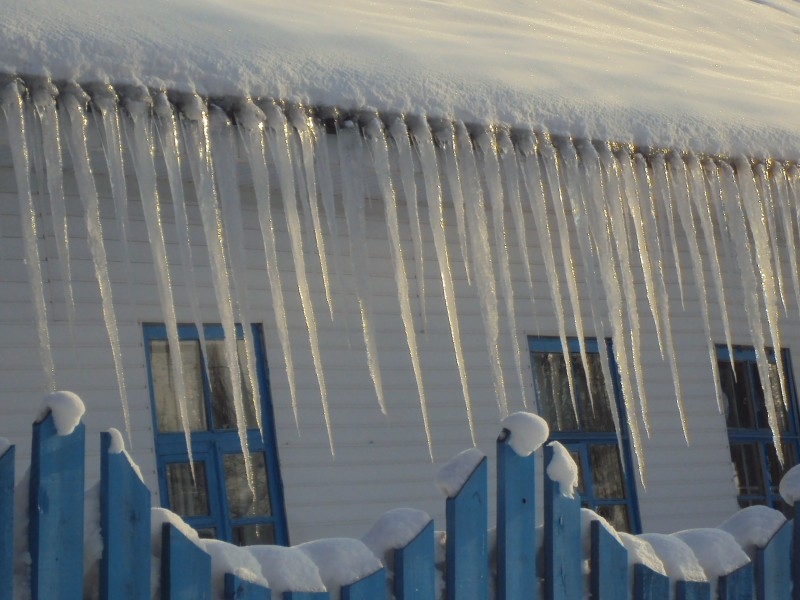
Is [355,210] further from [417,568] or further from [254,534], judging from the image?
[254,534]

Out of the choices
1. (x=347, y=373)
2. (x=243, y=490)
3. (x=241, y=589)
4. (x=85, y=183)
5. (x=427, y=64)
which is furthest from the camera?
(x=347, y=373)

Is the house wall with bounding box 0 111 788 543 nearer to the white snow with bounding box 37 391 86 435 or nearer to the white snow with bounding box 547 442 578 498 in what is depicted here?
the white snow with bounding box 547 442 578 498

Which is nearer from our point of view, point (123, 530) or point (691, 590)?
point (123, 530)

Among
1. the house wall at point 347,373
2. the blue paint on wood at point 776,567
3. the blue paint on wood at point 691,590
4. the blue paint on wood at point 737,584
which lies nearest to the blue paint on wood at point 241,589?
the blue paint on wood at point 691,590

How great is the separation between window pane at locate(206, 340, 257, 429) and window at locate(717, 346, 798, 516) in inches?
135

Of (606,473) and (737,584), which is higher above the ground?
(606,473)

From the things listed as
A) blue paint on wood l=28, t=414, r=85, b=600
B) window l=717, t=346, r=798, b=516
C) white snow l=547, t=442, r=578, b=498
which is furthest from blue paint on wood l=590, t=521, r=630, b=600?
window l=717, t=346, r=798, b=516

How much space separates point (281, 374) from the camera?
22.5 ft

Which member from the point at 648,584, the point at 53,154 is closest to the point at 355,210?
the point at 53,154

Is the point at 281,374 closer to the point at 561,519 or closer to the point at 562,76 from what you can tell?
the point at 562,76

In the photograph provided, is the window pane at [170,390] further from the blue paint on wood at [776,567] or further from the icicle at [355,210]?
the blue paint on wood at [776,567]

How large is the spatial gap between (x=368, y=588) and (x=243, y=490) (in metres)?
3.31

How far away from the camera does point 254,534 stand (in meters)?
6.77

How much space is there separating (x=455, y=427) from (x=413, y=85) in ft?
9.30
